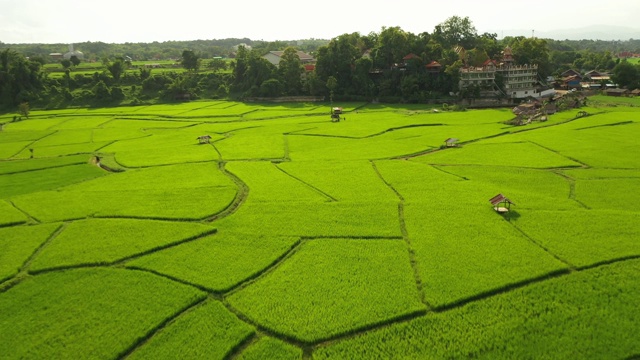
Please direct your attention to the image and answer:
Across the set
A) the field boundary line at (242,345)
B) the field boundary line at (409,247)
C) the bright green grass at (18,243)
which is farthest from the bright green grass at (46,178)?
the field boundary line at (242,345)

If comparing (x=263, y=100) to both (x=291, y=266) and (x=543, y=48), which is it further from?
(x=291, y=266)

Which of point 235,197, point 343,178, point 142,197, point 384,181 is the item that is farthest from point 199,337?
point 384,181

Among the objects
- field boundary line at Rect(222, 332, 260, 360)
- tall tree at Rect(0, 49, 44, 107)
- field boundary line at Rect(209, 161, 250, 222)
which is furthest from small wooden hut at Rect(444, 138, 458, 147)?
tall tree at Rect(0, 49, 44, 107)

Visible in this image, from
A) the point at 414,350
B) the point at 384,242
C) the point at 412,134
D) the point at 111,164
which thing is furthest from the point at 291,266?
the point at 412,134

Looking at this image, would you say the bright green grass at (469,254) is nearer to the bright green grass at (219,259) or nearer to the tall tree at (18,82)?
the bright green grass at (219,259)

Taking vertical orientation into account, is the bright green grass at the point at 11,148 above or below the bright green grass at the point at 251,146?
below

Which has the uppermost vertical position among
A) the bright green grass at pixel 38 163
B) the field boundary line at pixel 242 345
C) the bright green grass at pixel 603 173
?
the bright green grass at pixel 603 173

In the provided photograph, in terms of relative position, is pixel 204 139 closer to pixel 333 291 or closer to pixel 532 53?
pixel 333 291

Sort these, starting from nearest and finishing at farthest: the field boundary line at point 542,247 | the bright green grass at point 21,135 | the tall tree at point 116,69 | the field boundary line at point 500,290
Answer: the field boundary line at point 500,290, the field boundary line at point 542,247, the bright green grass at point 21,135, the tall tree at point 116,69
